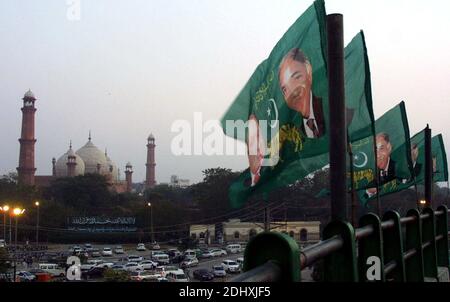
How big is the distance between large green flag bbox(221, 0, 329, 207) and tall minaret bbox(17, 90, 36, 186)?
4538cm

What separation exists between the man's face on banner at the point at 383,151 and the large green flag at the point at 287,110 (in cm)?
250

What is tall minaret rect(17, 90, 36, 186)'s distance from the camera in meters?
48.7

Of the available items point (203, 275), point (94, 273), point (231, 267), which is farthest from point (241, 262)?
point (231, 267)

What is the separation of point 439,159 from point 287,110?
7.59 m

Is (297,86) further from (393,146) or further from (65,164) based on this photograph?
(65,164)

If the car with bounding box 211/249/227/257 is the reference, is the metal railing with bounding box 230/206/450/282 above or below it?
above

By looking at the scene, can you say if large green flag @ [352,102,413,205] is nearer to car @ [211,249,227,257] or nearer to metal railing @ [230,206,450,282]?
metal railing @ [230,206,450,282]

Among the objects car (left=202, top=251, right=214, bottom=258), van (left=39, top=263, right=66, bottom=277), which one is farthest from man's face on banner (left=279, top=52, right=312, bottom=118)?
car (left=202, top=251, right=214, bottom=258)

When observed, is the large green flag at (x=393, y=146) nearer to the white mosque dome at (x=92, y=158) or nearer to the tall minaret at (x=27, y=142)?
the tall minaret at (x=27, y=142)

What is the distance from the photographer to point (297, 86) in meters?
5.69

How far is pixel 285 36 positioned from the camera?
6145mm

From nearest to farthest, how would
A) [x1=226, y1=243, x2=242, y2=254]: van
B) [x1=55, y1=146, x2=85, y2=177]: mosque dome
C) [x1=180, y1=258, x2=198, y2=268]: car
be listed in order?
[x1=180, y1=258, x2=198, y2=268]: car, [x1=226, y1=243, x2=242, y2=254]: van, [x1=55, y1=146, x2=85, y2=177]: mosque dome
